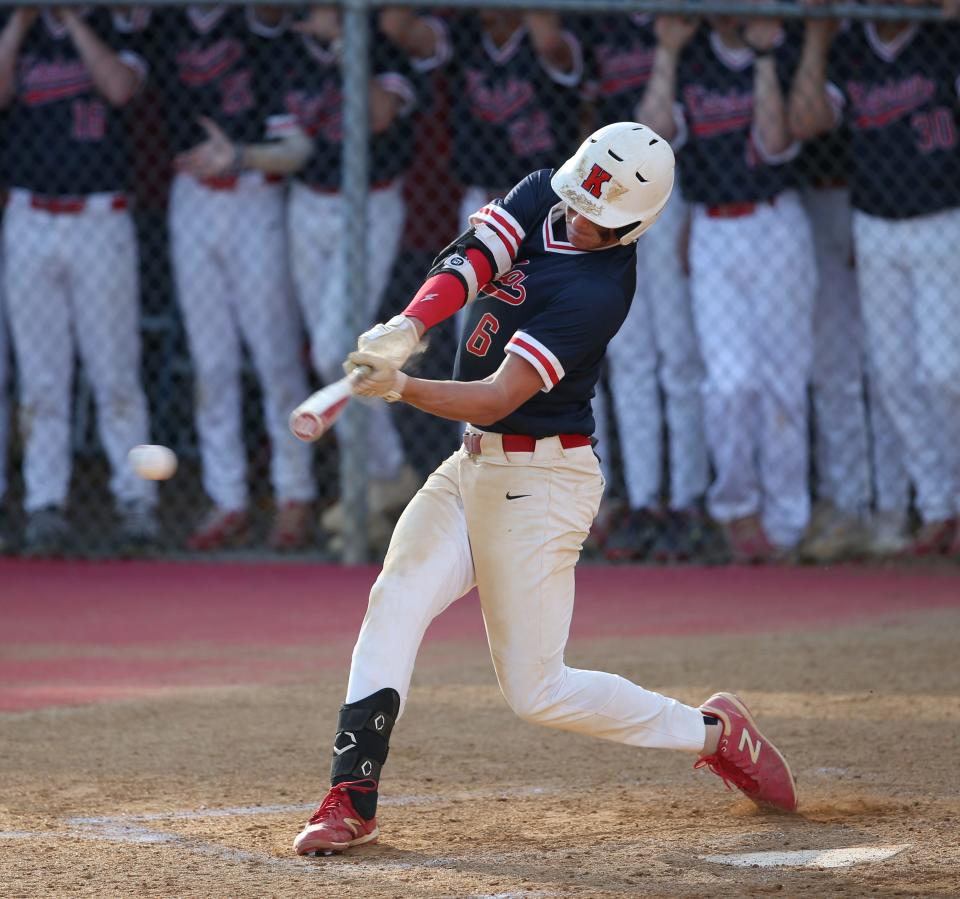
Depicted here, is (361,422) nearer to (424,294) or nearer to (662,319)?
(662,319)

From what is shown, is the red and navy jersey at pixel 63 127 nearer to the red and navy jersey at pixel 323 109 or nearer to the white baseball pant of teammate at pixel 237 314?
the white baseball pant of teammate at pixel 237 314

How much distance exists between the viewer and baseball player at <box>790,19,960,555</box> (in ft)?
25.9

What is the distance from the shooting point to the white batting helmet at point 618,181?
162 inches

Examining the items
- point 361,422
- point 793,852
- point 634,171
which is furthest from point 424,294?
point 361,422

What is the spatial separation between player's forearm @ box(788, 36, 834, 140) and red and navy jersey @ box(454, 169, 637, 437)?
3941 mm

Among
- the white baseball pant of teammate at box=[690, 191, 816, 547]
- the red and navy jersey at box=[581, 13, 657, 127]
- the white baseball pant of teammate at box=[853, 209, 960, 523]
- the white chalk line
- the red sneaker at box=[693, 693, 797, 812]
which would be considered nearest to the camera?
→ the white chalk line

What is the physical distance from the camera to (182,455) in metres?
9.94

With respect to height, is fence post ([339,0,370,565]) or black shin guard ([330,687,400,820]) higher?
fence post ([339,0,370,565])

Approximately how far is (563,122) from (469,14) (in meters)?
0.91

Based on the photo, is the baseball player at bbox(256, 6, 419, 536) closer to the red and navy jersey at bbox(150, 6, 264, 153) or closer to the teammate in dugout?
the red and navy jersey at bbox(150, 6, 264, 153)

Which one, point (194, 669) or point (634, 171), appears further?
point (194, 669)

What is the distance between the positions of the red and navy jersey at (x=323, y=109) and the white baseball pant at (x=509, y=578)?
453 centimetres

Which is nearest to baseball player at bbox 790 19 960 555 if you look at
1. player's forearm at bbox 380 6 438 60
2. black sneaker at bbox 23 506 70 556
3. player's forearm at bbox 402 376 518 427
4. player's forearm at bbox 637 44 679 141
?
player's forearm at bbox 637 44 679 141

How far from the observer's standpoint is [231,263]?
8.63m
